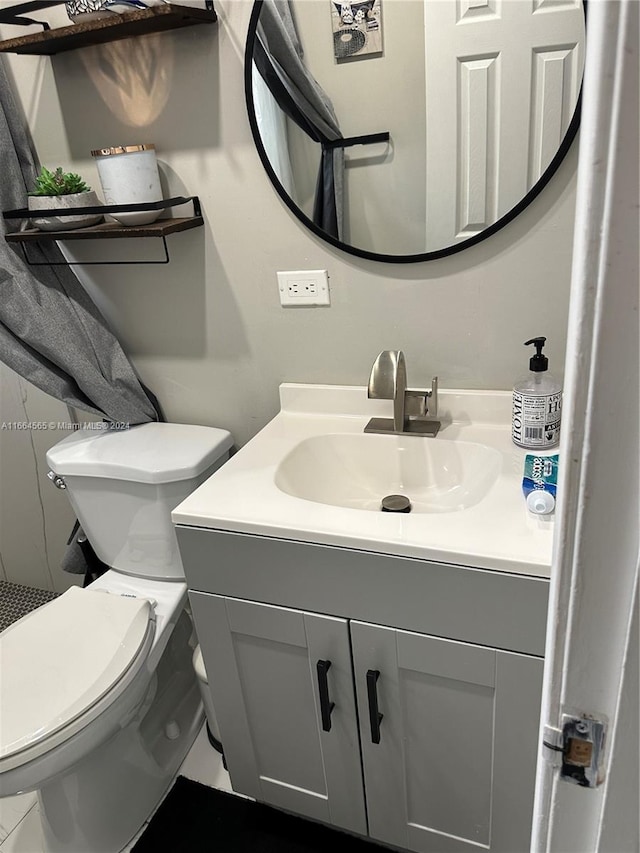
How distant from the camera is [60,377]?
1.50 meters

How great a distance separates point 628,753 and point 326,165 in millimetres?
1172

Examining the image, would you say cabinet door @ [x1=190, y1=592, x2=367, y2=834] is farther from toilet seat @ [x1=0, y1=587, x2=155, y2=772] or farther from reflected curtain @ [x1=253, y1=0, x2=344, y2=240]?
reflected curtain @ [x1=253, y1=0, x2=344, y2=240]

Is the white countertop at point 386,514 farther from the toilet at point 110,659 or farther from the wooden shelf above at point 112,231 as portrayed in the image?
the wooden shelf above at point 112,231

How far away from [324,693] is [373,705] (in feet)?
0.30

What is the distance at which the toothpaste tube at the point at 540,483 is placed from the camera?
1.01m

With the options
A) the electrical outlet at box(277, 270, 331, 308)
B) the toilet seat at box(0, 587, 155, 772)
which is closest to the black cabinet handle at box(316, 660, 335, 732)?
the toilet seat at box(0, 587, 155, 772)

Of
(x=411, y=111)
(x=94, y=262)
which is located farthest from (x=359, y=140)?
(x=94, y=262)

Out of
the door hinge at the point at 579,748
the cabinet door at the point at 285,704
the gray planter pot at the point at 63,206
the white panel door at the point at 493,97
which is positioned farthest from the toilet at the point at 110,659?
the door hinge at the point at 579,748

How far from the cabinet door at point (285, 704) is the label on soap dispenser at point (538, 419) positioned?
0.50 metres

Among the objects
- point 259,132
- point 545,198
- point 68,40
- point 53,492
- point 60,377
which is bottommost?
point 53,492

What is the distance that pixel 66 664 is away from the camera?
1306 millimetres

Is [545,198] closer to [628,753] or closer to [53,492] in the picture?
[628,753]

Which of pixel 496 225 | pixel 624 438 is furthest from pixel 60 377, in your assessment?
pixel 624 438

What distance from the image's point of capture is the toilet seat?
1185 millimetres
